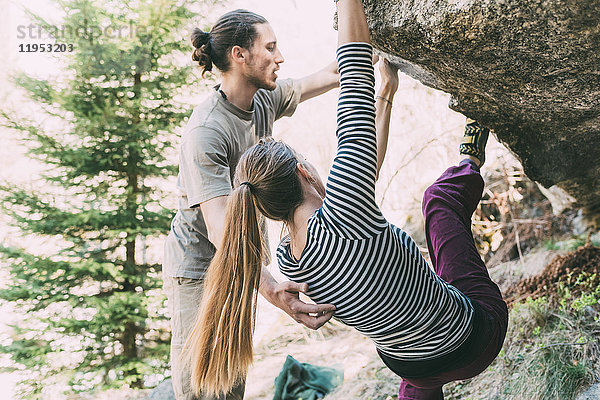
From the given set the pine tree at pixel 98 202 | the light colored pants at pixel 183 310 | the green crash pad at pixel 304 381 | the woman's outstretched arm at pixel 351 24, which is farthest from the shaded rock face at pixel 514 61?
the pine tree at pixel 98 202

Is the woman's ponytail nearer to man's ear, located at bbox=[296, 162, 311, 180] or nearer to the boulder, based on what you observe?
man's ear, located at bbox=[296, 162, 311, 180]

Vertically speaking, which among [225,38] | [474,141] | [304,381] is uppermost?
[225,38]

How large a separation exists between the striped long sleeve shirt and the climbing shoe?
922 millimetres

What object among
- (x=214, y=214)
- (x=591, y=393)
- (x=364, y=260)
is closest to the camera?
(x=364, y=260)

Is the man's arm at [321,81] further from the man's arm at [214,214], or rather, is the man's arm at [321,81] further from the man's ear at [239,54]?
the man's arm at [214,214]

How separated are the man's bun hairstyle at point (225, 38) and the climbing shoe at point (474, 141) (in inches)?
42.7

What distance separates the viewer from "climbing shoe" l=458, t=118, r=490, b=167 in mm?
2441

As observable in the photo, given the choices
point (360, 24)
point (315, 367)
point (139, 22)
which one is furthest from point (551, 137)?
point (139, 22)

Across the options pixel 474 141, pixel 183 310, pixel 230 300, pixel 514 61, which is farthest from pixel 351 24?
pixel 183 310

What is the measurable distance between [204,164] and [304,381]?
3.03 m

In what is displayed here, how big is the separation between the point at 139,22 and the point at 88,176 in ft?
5.33

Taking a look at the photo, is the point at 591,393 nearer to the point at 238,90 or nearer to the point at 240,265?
the point at 240,265

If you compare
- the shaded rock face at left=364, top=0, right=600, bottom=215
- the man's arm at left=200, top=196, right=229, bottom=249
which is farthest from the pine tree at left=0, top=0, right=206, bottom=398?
the shaded rock face at left=364, top=0, right=600, bottom=215

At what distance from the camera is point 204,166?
7.04 ft
